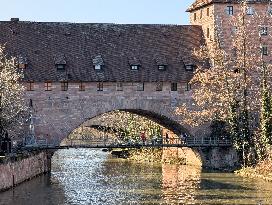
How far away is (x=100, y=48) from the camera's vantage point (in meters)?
51.8

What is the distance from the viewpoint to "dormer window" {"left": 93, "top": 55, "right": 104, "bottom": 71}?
5022cm

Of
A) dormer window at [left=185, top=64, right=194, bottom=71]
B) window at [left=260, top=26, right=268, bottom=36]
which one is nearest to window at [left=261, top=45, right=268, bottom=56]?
window at [left=260, top=26, right=268, bottom=36]

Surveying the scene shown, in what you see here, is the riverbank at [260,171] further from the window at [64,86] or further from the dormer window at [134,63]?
the window at [64,86]

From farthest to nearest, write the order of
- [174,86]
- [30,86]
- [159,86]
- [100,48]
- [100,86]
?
[100,48] < [174,86] < [159,86] < [100,86] < [30,86]

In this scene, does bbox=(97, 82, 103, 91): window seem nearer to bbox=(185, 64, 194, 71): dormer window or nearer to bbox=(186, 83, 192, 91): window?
bbox=(186, 83, 192, 91): window

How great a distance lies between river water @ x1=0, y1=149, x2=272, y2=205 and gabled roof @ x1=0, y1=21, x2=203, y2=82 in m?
6.69

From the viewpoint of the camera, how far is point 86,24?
5362 centimetres

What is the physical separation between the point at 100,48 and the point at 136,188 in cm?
1529

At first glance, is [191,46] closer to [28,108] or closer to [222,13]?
[222,13]

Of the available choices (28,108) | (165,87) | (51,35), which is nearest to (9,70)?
(28,108)

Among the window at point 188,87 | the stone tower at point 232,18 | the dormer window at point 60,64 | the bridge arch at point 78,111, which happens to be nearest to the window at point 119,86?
the bridge arch at point 78,111

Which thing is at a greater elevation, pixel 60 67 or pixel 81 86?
pixel 60 67

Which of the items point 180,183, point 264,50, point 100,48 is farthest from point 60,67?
point 264,50

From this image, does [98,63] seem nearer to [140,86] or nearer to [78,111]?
[140,86]
